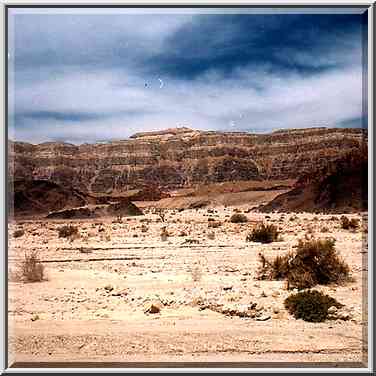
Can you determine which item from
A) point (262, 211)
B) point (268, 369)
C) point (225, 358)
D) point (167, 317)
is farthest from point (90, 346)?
point (262, 211)

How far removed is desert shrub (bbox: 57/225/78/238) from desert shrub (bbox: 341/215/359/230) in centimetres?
347

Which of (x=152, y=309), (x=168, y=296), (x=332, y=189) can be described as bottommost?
(x=152, y=309)

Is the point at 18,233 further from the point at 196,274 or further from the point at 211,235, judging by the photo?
the point at 211,235

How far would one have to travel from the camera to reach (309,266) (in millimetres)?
7926

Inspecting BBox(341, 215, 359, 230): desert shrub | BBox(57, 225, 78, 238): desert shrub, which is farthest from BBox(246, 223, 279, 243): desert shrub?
BBox(57, 225, 78, 238): desert shrub

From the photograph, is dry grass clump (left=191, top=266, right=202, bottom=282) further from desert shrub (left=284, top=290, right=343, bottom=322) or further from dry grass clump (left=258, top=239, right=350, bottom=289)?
desert shrub (left=284, top=290, right=343, bottom=322)

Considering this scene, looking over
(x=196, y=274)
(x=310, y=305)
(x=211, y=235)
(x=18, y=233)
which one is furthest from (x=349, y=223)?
(x=18, y=233)

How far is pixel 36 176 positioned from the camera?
7781mm

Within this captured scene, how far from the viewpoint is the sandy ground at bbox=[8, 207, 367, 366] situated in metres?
7.33

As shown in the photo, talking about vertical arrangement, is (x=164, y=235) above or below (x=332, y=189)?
below

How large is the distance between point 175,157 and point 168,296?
5.79 ft

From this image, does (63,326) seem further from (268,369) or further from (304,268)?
(304,268)

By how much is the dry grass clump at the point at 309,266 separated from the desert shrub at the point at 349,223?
11.6 inches

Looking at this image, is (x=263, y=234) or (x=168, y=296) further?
(x=263, y=234)
